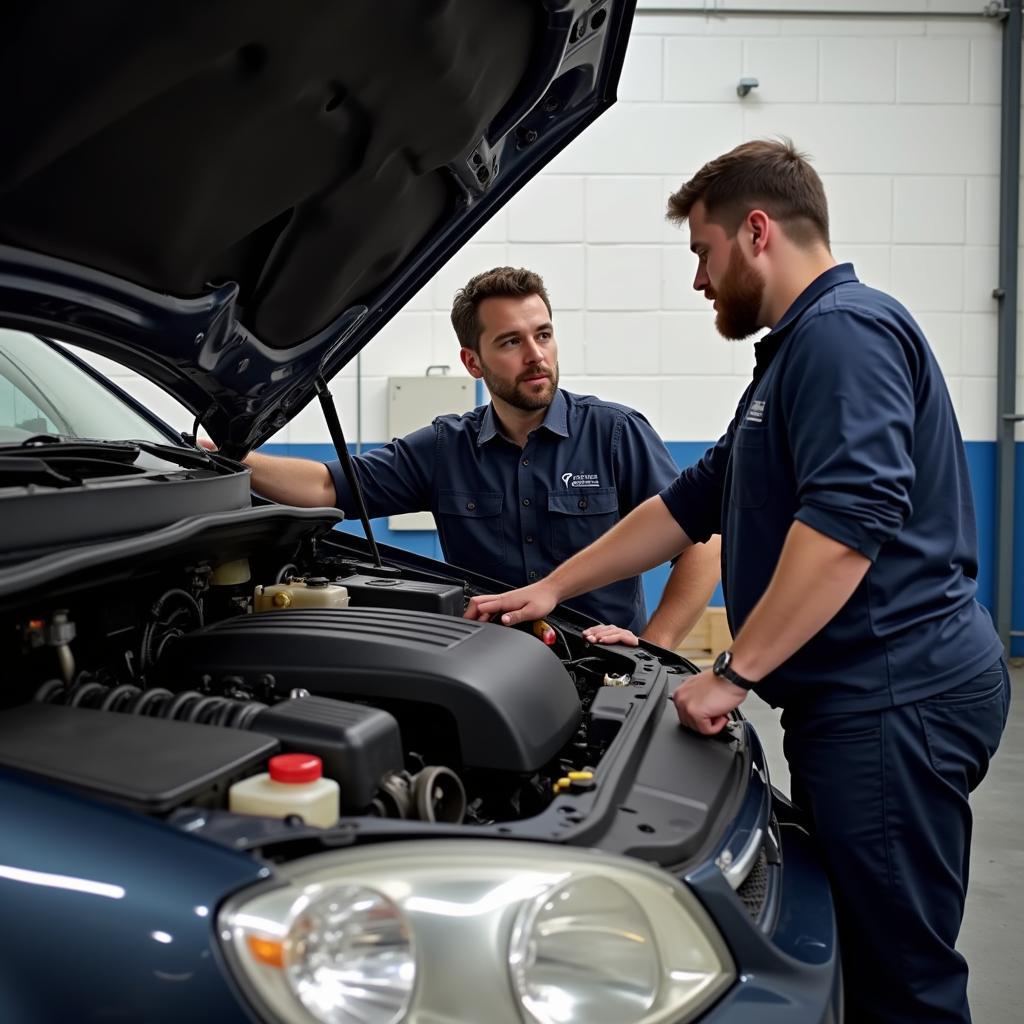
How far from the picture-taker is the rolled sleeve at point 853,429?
4.33ft

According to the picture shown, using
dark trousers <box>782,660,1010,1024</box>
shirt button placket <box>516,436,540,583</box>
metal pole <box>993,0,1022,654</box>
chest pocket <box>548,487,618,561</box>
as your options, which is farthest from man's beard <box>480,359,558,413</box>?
metal pole <box>993,0,1022,654</box>

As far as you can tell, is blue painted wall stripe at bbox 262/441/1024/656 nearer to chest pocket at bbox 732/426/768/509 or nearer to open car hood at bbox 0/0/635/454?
open car hood at bbox 0/0/635/454

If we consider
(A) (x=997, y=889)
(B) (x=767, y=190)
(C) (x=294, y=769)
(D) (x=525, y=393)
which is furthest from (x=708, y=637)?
(C) (x=294, y=769)

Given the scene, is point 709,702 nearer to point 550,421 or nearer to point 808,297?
point 808,297

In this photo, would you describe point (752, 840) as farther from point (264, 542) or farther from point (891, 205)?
point (891, 205)

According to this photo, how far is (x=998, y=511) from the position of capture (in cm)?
530

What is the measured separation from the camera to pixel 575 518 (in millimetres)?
2508

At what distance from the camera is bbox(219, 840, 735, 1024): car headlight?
788 mm

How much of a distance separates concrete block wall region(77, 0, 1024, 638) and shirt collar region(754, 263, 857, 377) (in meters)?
3.56

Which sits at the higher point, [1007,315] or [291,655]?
[1007,315]

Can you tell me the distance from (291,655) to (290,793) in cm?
40

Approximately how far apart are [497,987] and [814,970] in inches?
16.0

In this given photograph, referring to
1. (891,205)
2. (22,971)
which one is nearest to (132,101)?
(22,971)

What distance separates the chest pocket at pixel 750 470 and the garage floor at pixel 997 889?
1250 mm
